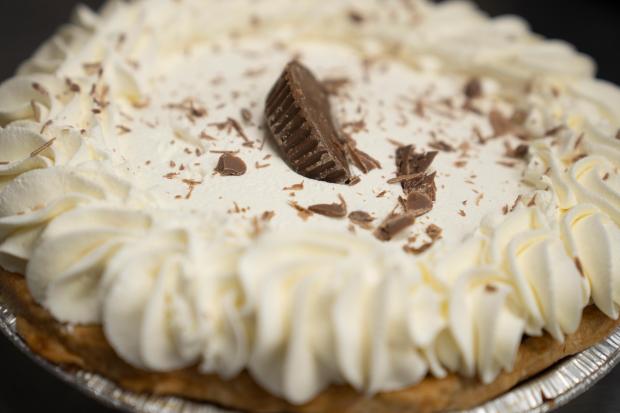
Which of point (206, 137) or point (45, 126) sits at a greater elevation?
point (45, 126)

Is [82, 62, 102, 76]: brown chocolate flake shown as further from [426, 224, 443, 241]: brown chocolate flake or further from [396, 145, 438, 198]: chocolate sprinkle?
[426, 224, 443, 241]: brown chocolate flake

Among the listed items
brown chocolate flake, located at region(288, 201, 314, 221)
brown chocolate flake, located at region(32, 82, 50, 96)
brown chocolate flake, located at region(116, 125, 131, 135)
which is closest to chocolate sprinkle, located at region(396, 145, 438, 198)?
brown chocolate flake, located at region(288, 201, 314, 221)

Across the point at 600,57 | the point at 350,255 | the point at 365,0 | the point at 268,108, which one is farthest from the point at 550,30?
the point at 350,255

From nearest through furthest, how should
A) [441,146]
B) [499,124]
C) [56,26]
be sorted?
[441,146] → [499,124] → [56,26]

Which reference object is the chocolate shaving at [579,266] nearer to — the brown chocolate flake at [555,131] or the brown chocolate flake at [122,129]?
the brown chocolate flake at [555,131]

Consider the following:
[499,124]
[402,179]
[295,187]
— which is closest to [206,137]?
[295,187]

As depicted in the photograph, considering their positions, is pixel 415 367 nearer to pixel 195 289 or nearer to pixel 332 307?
pixel 332 307

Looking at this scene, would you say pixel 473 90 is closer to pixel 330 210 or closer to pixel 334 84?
pixel 334 84
